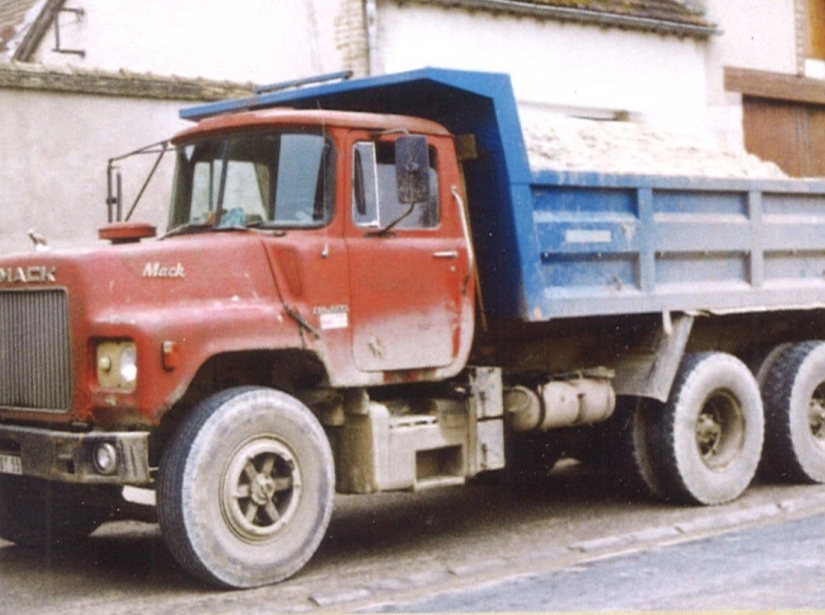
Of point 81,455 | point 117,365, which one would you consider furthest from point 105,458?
point 117,365

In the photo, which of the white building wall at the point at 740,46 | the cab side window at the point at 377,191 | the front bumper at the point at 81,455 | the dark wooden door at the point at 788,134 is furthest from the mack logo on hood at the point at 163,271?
the dark wooden door at the point at 788,134

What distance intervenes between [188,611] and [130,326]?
55.7 inches

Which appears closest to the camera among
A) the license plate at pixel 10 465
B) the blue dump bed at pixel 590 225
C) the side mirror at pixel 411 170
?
the license plate at pixel 10 465

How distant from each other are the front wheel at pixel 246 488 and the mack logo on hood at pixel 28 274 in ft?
3.37

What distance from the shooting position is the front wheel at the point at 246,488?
7.59 meters

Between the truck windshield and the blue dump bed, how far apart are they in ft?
2.76

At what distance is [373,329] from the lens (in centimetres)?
851

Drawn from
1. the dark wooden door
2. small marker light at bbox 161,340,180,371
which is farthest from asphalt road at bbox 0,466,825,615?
the dark wooden door

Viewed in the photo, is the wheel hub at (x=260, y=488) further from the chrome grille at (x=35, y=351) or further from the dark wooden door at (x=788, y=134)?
the dark wooden door at (x=788, y=134)

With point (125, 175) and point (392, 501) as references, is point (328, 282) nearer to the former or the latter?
point (392, 501)

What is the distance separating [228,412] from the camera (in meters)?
7.73

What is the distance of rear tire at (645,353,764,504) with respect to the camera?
33.5 feet

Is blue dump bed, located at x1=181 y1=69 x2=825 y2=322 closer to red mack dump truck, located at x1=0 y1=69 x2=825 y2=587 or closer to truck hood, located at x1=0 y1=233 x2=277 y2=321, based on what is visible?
red mack dump truck, located at x1=0 y1=69 x2=825 y2=587

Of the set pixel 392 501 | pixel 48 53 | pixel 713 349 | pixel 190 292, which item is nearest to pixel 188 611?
pixel 190 292
